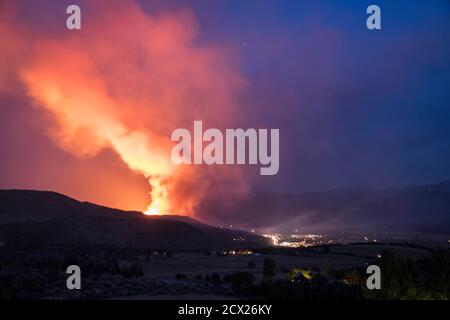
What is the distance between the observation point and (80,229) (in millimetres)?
100188

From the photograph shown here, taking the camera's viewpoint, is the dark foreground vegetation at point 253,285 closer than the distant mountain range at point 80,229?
Yes

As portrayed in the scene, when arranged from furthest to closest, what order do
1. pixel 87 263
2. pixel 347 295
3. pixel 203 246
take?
pixel 203 246 < pixel 87 263 < pixel 347 295

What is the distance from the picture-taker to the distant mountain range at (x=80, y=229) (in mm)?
95125

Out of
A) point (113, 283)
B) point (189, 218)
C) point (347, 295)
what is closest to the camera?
point (347, 295)

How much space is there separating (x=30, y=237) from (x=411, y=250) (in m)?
62.6

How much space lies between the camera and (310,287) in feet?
88.4

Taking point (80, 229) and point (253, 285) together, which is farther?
point (80, 229)

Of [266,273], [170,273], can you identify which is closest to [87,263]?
[170,273]

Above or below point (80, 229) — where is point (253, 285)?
below

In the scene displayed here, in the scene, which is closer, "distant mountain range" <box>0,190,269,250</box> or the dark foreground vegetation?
the dark foreground vegetation

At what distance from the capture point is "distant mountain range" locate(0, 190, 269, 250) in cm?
9512
